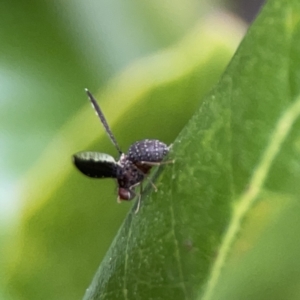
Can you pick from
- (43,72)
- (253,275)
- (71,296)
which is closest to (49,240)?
(71,296)

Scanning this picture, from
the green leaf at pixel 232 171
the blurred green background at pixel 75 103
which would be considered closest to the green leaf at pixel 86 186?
the blurred green background at pixel 75 103

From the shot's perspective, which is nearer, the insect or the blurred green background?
the insect

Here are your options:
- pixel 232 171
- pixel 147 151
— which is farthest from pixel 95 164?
pixel 232 171

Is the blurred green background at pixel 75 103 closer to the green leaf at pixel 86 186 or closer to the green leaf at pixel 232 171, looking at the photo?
the green leaf at pixel 86 186

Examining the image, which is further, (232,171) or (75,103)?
(75,103)

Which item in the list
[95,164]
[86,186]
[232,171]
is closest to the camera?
[232,171]

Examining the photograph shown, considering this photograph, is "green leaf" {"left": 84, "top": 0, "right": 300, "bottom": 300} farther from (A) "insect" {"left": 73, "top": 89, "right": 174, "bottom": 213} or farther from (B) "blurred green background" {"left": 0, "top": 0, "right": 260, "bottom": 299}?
(B) "blurred green background" {"left": 0, "top": 0, "right": 260, "bottom": 299}

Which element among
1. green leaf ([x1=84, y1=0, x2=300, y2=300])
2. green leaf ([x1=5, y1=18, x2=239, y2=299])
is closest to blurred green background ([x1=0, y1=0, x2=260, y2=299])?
green leaf ([x1=5, y1=18, x2=239, y2=299])

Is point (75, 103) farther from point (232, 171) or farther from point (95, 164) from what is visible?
point (232, 171)

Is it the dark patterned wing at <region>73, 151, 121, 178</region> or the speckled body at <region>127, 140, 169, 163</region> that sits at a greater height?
the speckled body at <region>127, 140, 169, 163</region>
